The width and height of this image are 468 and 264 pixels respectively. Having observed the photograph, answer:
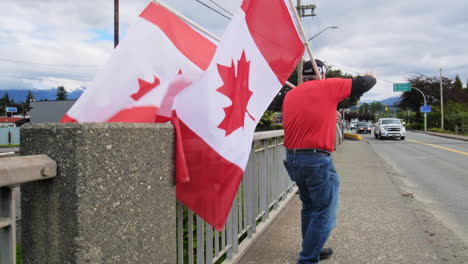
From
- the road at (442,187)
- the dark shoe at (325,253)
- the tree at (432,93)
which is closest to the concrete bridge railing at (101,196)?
the dark shoe at (325,253)

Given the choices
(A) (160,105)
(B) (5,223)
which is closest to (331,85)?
(A) (160,105)

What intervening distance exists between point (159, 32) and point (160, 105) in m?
0.60

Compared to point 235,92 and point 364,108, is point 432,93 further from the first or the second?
point 364,108

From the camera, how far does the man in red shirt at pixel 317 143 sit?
301 cm

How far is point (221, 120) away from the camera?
2.29 metres

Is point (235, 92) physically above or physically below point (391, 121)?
below

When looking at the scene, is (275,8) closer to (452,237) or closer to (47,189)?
(47,189)

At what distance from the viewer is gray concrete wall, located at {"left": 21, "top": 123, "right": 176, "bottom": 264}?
5.13 ft

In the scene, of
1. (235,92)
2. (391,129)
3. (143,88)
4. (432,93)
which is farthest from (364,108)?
(143,88)

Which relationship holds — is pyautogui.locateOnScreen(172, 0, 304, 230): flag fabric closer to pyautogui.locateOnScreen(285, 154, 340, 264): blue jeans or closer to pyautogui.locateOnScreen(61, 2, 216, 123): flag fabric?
pyautogui.locateOnScreen(61, 2, 216, 123): flag fabric

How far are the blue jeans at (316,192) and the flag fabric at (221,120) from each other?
67cm

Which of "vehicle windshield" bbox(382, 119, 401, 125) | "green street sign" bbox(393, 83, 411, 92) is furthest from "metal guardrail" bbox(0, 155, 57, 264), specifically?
"green street sign" bbox(393, 83, 411, 92)

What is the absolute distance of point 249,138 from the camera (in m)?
2.49

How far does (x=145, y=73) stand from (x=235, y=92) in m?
0.64
